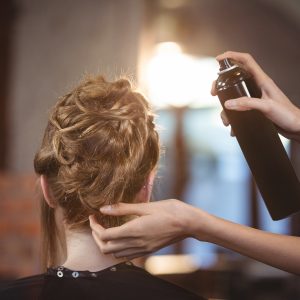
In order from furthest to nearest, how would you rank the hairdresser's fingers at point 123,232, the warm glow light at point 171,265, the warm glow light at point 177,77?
the warm glow light at point 177,77
the warm glow light at point 171,265
the hairdresser's fingers at point 123,232

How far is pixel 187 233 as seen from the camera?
0.84m

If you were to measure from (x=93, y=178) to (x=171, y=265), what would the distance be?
8.01 feet

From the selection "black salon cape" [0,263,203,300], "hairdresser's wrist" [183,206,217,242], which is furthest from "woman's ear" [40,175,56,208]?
"hairdresser's wrist" [183,206,217,242]

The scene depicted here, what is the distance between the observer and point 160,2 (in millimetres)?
3295

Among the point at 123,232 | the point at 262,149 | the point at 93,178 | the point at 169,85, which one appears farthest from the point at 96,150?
the point at 169,85

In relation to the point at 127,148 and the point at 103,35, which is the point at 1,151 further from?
the point at 127,148

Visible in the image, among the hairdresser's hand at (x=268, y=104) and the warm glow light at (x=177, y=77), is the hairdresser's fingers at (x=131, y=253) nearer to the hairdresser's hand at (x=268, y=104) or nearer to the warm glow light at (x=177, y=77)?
the hairdresser's hand at (x=268, y=104)

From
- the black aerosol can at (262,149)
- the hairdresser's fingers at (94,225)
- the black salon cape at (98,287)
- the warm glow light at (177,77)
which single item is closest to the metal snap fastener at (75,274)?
the black salon cape at (98,287)

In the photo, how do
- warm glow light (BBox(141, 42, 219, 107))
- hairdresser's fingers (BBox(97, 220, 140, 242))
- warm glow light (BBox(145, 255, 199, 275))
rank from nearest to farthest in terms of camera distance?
hairdresser's fingers (BBox(97, 220, 140, 242))
warm glow light (BBox(145, 255, 199, 275))
warm glow light (BBox(141, 42, 219, 107))

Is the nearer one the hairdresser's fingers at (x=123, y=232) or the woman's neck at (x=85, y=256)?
the hairdresser's fingers at (x=123, y=232)

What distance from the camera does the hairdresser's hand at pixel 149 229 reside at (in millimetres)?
816

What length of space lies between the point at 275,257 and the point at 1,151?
207 cm

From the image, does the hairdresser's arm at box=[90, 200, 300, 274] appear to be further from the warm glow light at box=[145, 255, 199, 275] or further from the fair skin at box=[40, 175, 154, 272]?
the warm glow light at box=[145, 255, 199, 275]

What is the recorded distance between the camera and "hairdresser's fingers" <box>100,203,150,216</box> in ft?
2.73
